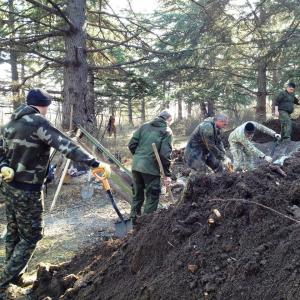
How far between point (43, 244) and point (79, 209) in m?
2.26

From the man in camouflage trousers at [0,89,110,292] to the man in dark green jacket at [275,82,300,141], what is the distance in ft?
27.3

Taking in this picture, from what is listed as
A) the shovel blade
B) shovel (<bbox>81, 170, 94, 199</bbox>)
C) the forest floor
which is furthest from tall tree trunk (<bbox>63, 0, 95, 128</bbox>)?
the forest floor

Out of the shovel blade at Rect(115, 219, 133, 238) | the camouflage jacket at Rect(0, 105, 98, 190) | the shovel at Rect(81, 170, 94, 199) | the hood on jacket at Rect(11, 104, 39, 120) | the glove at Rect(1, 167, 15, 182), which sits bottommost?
the shovel at Rect(81, 170, 94, 199)

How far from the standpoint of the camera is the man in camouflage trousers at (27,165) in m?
3.97

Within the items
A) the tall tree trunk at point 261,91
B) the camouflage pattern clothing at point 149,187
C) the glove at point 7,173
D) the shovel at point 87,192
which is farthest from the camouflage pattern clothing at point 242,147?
the tall tree trunk at point 261,91

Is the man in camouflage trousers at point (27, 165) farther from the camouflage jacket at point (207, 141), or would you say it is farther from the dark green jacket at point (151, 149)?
the camouflage jacket at point (207, 141)

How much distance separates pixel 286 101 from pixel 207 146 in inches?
220

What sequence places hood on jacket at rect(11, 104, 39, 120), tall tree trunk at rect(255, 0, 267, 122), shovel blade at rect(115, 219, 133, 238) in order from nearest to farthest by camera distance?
hood on jacket at rect(11, 104, 39, 120)
shovel blade at rect(115, 219, 133, 238)
tall tree trunk at rect(255, 0, 267, 122)

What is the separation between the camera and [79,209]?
8.26 metres

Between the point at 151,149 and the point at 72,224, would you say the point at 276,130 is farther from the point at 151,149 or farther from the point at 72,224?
the point at 72,224

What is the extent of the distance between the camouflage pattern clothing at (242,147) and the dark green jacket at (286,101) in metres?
4.02

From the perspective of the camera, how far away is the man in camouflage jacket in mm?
6528

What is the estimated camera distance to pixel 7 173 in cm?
398

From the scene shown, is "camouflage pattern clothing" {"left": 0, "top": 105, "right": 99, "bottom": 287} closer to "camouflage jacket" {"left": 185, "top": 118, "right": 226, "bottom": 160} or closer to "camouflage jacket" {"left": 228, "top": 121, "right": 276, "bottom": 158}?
"camouflage jacket" {"left": 185, "top": 118, "right": 226, "bottom": 160}
